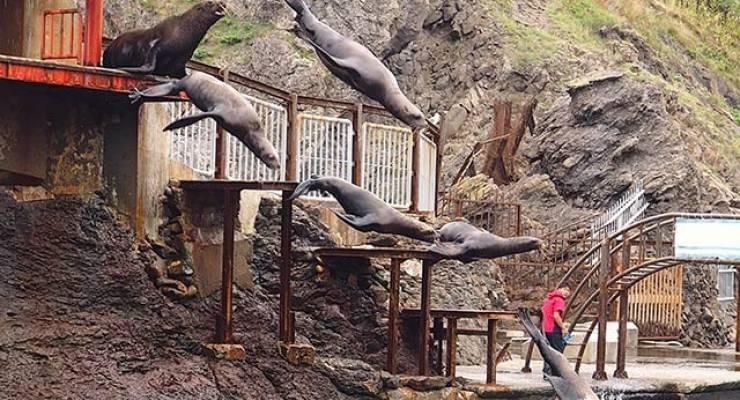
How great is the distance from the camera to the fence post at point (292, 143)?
22.8m

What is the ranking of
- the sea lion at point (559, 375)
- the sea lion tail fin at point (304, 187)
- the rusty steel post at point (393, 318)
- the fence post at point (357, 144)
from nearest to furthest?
the sea lion tail fin at point (304, 187) < the sea lion at point (559, 375) < the rusty steel post at point (393, 318) < the fence post at point (357, 144)

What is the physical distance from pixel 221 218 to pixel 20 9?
3551mm

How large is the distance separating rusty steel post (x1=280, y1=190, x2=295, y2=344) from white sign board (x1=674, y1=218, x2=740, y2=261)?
758 cm

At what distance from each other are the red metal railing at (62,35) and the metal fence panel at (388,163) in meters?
6.10

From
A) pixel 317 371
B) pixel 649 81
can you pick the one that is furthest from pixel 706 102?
pixel 317 371

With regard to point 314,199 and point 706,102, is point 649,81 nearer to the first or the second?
point 706,102

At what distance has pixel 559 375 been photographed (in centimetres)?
2100

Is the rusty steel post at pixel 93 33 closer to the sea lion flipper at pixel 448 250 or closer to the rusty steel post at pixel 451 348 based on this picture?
the sea lion flipper at pixel 448 250

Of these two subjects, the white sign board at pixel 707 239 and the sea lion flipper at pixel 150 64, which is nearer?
the sea lion flipper at pixel 150 64

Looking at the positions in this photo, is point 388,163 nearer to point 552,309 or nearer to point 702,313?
point 552,309

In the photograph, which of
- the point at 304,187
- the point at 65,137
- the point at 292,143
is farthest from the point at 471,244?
the point at 65,137

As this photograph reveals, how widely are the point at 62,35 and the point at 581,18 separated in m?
34.9

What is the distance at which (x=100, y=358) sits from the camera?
18.4 metres

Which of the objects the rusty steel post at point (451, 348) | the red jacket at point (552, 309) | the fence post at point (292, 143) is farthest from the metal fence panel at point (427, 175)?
the rusty steel post at point (451, 348)
